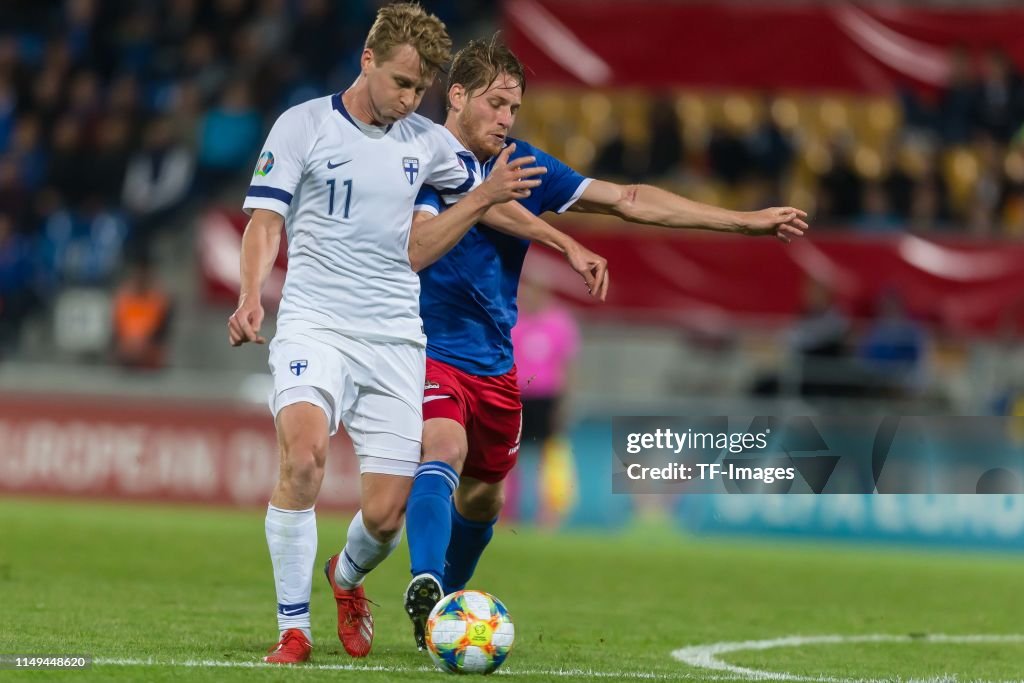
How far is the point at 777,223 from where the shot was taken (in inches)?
283

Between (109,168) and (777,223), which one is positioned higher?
(109,168)

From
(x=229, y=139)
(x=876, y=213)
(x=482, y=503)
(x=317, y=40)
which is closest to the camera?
(x=482, y=503)

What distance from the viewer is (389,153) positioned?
22.0 ft

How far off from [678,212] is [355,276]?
4.91 feet

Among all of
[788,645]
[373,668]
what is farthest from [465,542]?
[788,645]

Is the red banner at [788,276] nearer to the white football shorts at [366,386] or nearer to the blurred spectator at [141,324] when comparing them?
the blurred spectator at [141,324]

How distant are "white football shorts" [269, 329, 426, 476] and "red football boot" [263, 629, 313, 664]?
0.75 metres

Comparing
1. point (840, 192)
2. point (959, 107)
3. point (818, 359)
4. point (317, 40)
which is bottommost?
point (818, 359)

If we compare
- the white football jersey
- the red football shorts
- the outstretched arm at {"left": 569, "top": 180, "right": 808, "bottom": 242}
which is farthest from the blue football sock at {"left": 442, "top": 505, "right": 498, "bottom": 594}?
the outstretched arm at {"left": 569, "top": 180, "right": 808, "bottom": 242}

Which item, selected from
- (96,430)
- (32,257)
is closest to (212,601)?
(96,430)

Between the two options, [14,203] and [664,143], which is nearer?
[664,143]

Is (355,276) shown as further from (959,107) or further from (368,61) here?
(959,107)

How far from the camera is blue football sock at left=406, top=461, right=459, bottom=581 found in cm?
651

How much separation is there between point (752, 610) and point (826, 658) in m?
2.33
